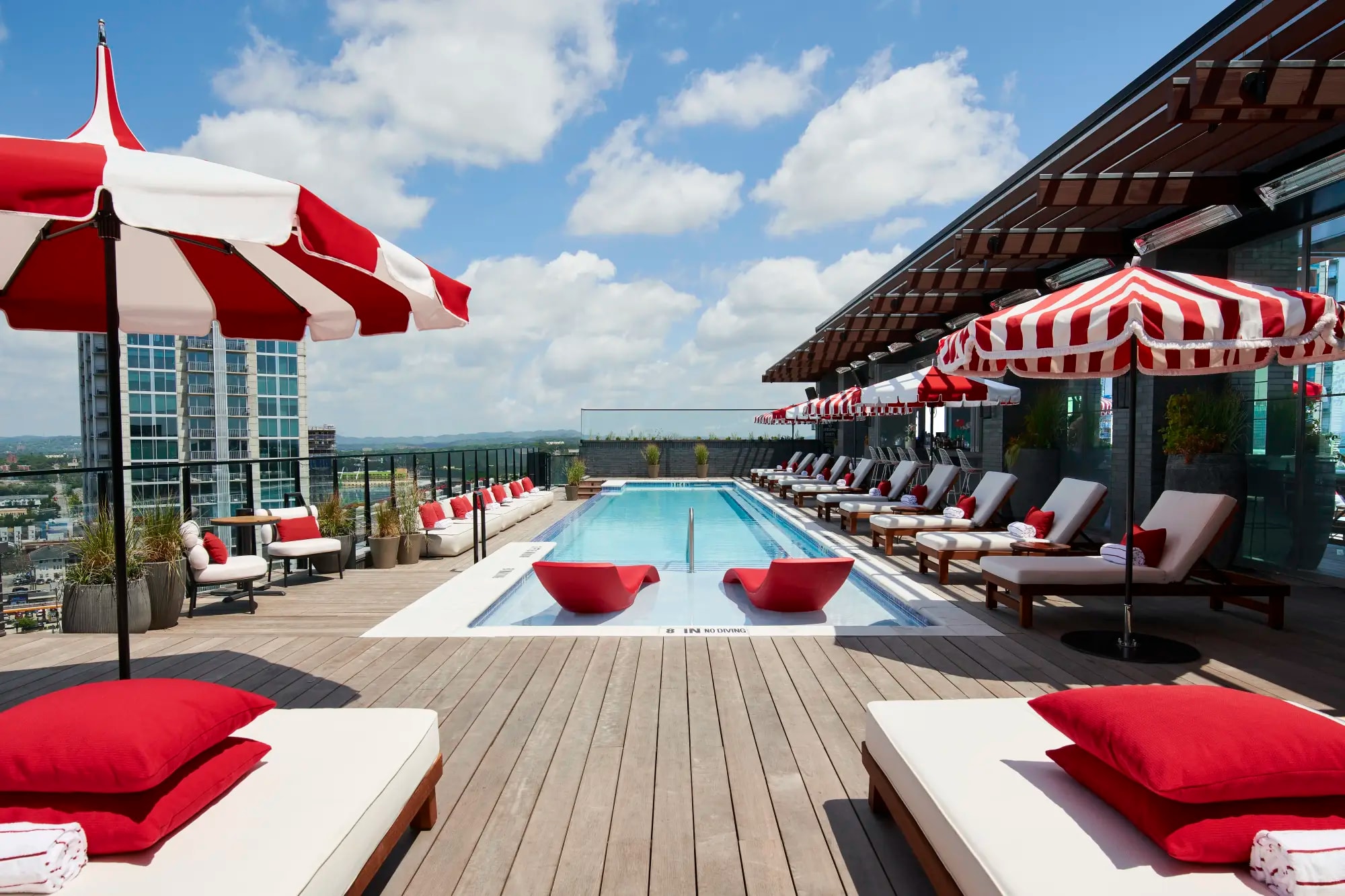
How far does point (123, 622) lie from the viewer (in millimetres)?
2775

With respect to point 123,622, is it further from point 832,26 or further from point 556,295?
point 556,295

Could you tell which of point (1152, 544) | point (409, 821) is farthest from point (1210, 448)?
point (409, 821)

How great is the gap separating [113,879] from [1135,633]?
4.92m

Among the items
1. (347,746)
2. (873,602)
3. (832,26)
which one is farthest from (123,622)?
(832,26)

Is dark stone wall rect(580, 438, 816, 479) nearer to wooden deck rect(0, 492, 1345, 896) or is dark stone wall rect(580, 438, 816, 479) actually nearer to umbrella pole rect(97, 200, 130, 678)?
wooden deck rect(0, 492, 1345, 896)

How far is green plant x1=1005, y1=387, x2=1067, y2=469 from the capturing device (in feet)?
32.7

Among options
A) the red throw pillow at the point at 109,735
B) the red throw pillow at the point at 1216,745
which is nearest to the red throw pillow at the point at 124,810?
the red throw pillow at the point at 109,735

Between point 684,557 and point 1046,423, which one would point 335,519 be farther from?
point 1046,423

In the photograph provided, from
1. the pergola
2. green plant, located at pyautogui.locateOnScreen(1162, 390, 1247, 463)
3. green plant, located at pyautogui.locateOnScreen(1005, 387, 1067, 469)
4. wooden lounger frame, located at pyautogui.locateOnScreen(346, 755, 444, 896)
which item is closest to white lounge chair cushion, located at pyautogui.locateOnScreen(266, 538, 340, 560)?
wooden lounger frame, located at pyautogui.locateOnScreen(346, 755, 444, 896)

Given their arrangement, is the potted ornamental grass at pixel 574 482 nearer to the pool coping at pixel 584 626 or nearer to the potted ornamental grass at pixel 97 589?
the pool coping at pixel 584 626

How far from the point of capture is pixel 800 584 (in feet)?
16.9

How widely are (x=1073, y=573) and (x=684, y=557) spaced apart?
197 inches

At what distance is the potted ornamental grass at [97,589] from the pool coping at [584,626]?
1.48 meters

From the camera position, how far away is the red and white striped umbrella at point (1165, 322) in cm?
359
